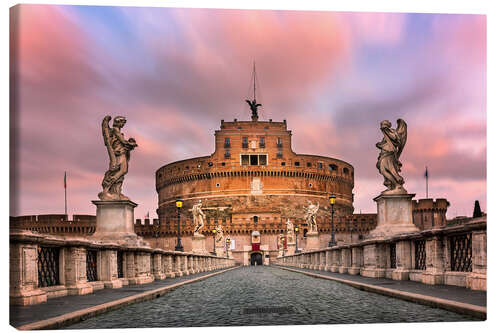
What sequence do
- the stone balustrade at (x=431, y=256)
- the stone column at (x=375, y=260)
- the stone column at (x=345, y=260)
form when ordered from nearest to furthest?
the stone balustrade at (x=431, y=256)
the stone column at (x=375, y=260)
the stone column at (x=345, y=260)

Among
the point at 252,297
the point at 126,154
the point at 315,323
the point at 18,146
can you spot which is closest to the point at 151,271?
the point at 126,154

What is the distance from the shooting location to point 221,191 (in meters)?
92.6

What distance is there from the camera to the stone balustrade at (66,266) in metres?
6.56

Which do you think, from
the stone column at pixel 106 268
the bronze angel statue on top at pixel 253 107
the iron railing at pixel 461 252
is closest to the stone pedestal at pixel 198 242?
the stone column at pixel 106 268

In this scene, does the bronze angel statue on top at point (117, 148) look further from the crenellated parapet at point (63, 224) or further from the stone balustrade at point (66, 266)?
the crenellated parapet at point (63, 224)

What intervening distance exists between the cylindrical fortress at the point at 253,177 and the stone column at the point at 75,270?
79.3 meters

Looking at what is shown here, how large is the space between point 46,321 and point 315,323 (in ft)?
9.51

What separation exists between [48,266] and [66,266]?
448 mm

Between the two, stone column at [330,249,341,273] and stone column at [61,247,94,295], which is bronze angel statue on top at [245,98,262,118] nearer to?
stone column at [330,249,341,273]

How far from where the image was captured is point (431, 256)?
9.34m

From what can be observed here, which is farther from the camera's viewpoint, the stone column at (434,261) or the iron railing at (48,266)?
the stone column at (434,261)

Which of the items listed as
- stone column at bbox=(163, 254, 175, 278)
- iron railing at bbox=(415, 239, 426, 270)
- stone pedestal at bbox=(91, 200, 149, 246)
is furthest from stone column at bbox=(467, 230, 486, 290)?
stone column at bbox=(163, 254, 175, 278)

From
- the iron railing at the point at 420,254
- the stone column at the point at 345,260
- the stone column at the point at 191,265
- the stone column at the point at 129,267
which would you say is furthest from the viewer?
the stone column at the point at 191,265

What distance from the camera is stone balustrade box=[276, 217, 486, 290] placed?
7.44 metres
